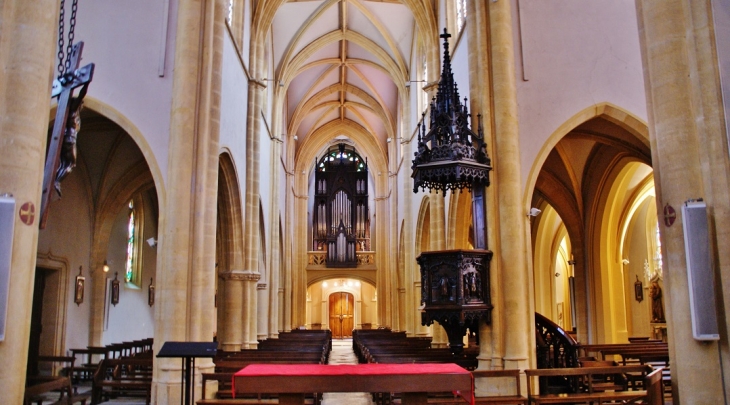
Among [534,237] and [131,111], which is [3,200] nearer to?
[131,111]

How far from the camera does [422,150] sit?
12.6 meters

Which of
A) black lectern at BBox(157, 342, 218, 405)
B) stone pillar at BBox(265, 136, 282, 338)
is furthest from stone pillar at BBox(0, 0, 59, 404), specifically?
stone pillar at BBox(265, 136, 282, 338)

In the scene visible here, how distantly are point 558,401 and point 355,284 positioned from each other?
33.2m

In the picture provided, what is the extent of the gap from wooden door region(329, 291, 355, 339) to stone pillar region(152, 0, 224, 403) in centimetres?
3018

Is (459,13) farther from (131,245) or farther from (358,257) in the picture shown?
(358,257)

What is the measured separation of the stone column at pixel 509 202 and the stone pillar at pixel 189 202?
5196 millimetres

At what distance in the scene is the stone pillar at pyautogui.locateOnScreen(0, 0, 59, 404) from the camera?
610 cm

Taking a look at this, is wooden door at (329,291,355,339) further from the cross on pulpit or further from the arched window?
the cross on pulpit

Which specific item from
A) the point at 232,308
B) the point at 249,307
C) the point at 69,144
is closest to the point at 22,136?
the point at 69,144

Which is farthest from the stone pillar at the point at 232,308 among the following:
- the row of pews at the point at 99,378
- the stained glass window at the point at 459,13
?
the stained glass window at the point at 459,13

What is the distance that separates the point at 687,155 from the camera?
271 inches

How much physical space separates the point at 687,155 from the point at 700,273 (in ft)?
4.01

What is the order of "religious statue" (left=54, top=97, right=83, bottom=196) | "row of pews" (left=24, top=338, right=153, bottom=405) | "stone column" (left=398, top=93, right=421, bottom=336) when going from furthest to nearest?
"stone column" (left=398, top=93, right=421, bottom=336), "row of pews" (left=24, top=338, right=153, bottom=405), "religious statue" (left=54, top=97, right=83, bottom=196)

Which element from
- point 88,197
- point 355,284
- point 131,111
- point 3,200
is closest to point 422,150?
point 131,111
